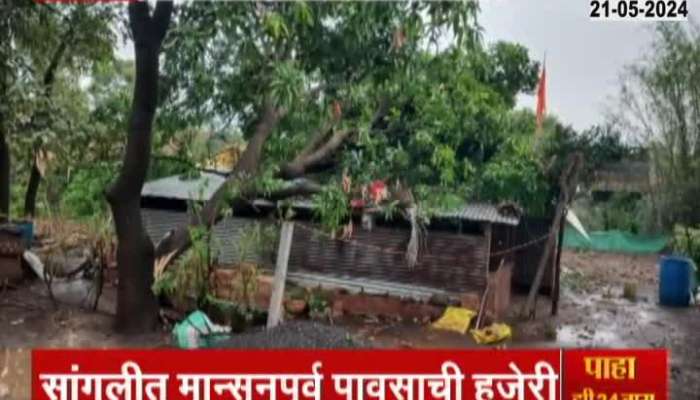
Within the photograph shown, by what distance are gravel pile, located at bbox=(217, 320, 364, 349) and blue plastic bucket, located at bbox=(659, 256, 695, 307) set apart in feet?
10.0

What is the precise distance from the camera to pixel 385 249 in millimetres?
4109

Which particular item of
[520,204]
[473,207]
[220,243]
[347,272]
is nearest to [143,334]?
[220,243]

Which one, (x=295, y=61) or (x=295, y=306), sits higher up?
(x=295, y=61)

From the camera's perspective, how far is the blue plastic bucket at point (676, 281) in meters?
4.50

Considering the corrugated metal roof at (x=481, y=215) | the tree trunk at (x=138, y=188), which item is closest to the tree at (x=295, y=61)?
the tree trunk at (x=138, y=188)

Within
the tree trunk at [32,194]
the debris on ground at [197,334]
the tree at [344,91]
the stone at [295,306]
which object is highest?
the tree at [344,91]

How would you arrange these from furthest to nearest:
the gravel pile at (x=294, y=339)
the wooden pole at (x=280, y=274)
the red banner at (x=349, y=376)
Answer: the wooden pole at (x=280, y=274) → the gravel pile at (x=294, y=339) → the red banner at (x=349, y=376)

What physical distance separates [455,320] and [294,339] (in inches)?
62.4

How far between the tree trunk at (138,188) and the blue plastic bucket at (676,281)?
355 centimetres

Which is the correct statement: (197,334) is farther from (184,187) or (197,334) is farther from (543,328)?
(543,328)

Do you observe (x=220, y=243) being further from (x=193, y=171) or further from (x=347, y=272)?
(x=347, y=272)

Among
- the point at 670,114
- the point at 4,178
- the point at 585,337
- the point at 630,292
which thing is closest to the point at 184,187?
the point at 4,178

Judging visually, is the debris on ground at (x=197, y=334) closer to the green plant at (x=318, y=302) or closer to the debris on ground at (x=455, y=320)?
the green plant at (x=318, y=302)

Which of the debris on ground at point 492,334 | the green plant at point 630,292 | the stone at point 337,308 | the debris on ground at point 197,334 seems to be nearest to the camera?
the debris on ground at point 197,334
